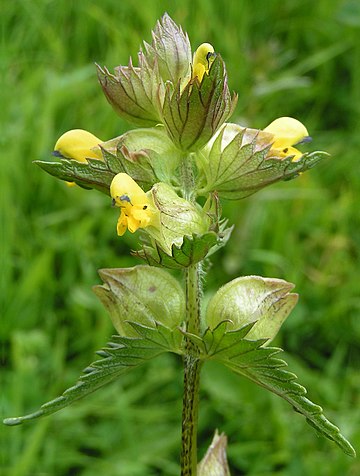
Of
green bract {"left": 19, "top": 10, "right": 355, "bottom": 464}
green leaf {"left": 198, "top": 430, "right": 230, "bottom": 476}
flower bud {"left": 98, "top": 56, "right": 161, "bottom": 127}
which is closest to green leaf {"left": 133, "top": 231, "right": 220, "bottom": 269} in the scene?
green bract {"left": 19, "top": 10, "right": 355, "bottom": 464}

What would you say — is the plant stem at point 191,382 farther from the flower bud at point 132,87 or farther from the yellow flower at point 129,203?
the flower bud at point 132,87

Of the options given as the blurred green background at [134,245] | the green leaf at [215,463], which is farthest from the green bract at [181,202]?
the blurred green background at [134,245]

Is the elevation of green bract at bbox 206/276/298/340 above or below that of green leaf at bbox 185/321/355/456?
above

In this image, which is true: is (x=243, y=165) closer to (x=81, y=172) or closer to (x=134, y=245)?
(x=81, y=172)

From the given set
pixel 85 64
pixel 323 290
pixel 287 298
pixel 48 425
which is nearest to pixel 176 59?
pixel 287 298

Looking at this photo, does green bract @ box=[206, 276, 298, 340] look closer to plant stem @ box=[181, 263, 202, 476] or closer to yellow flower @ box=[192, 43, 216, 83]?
plant stem @ box=[181, 263, 202, 476]
